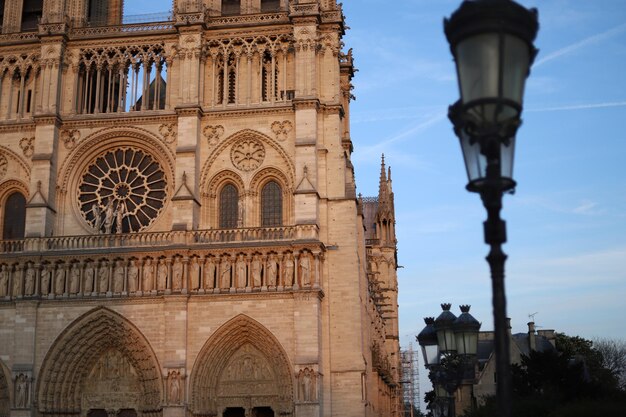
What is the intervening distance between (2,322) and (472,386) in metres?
23.8

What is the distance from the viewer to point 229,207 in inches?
1312

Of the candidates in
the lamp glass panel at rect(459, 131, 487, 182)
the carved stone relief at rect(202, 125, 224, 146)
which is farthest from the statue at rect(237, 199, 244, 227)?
the lamp glass panel at rect(459, 131, 487, 182)

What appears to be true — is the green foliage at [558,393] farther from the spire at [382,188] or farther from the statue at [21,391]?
the spire at [382,188]

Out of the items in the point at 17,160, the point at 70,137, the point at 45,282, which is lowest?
the point at 45,282

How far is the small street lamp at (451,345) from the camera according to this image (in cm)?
1308

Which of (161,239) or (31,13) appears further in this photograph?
(31,13)

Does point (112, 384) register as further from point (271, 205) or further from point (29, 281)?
point (271, 205)

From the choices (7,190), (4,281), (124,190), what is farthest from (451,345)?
(7,190)

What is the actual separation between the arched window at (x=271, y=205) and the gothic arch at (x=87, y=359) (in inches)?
253

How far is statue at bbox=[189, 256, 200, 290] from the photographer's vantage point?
31.2 metres

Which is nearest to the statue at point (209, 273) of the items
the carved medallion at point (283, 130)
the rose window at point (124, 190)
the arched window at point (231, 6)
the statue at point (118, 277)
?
the statue at point (118, 277)

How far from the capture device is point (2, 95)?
35281 millimetres

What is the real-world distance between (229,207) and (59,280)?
22.7 ft

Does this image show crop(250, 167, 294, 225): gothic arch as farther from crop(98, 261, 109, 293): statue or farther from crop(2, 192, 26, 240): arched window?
crop(2, 192, 26, 240): arched window
